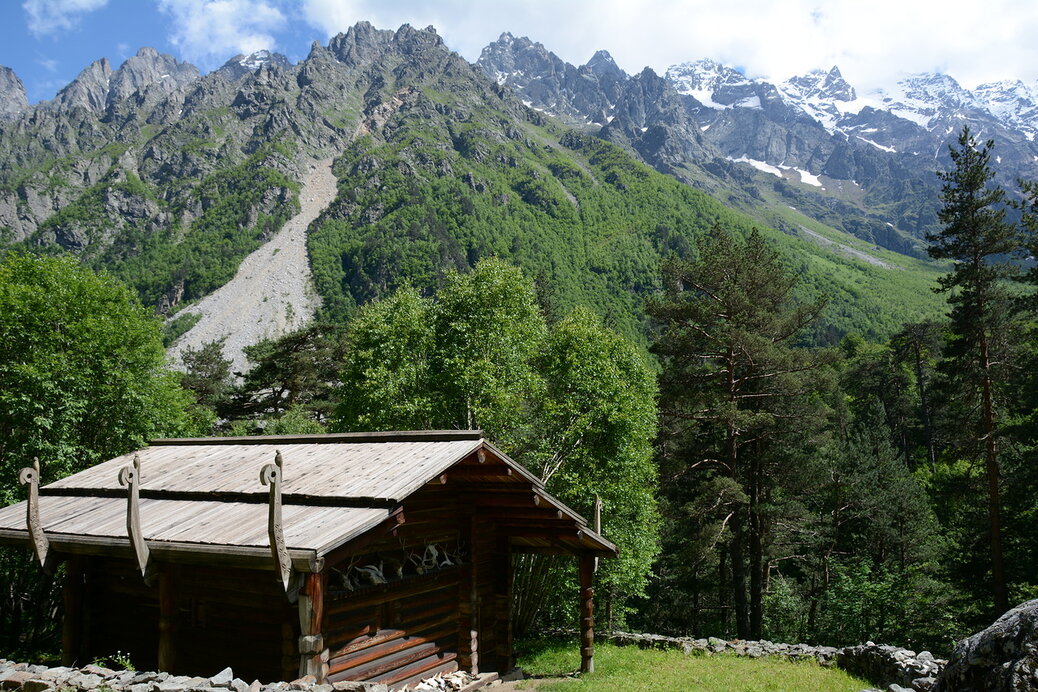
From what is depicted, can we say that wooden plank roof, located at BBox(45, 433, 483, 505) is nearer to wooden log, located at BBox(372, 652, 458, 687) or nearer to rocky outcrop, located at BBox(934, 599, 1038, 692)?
wooden log, located at BBox(372, 652, 458, 687)

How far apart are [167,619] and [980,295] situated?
2314cm

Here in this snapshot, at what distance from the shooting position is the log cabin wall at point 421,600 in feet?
36.1

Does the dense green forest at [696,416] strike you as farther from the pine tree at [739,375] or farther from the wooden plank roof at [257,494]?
the wooden plank roof at [257,494]

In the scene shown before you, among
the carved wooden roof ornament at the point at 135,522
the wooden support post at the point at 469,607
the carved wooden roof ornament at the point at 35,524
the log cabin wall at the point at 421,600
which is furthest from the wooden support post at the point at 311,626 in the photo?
the carved wooden roof ornament at the point at 35,524

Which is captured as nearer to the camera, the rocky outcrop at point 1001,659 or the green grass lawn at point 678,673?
the rocky outcrop at point 1001,659

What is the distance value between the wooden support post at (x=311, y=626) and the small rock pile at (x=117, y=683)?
46cm

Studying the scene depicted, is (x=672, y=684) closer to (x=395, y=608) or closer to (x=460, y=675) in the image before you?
(x=460, y=675)

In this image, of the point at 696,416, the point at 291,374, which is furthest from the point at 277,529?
the point at 291,374

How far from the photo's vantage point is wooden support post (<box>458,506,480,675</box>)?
13.3 metres

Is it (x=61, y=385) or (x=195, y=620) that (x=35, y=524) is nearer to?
(x=195, y=620)

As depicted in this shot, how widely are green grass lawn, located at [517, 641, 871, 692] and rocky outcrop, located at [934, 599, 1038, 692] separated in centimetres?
829

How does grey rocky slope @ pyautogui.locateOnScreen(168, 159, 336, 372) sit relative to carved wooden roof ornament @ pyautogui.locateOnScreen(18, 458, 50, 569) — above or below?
above

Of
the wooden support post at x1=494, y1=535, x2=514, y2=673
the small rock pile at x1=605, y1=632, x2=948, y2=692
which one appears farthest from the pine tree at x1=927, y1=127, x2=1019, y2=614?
the wooden support post at x1=494, y1=535, x2=514, y2=673

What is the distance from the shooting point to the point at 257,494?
11000mm
